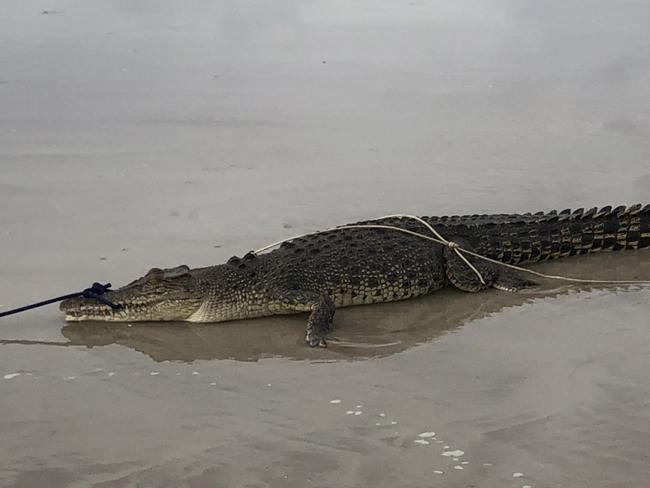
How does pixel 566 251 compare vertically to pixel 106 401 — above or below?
above

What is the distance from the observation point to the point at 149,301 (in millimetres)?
5469

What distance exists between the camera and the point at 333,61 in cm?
1212

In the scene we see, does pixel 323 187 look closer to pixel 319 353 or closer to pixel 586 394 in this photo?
pixel 319 353

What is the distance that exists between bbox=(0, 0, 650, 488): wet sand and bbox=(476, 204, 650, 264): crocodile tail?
5.2 inches

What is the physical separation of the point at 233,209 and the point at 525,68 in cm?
597

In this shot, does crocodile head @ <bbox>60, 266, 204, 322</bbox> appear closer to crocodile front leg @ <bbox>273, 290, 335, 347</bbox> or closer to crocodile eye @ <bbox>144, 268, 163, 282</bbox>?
crocodile eye @ <bbox>144, 268, 163, 282</bbox>

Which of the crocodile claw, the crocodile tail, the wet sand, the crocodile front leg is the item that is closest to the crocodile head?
the wet sand

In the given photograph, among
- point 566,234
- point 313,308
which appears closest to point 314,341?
point 313,308

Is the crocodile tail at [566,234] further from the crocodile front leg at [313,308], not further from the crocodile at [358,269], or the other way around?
the crocodile front leg at [313,308]

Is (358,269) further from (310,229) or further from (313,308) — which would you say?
(310,229)

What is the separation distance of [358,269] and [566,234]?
5.24 ft

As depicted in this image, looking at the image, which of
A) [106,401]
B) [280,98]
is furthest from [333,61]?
[106,401]

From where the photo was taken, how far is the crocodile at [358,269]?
5.50m

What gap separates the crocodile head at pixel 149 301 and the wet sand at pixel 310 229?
0.11m
